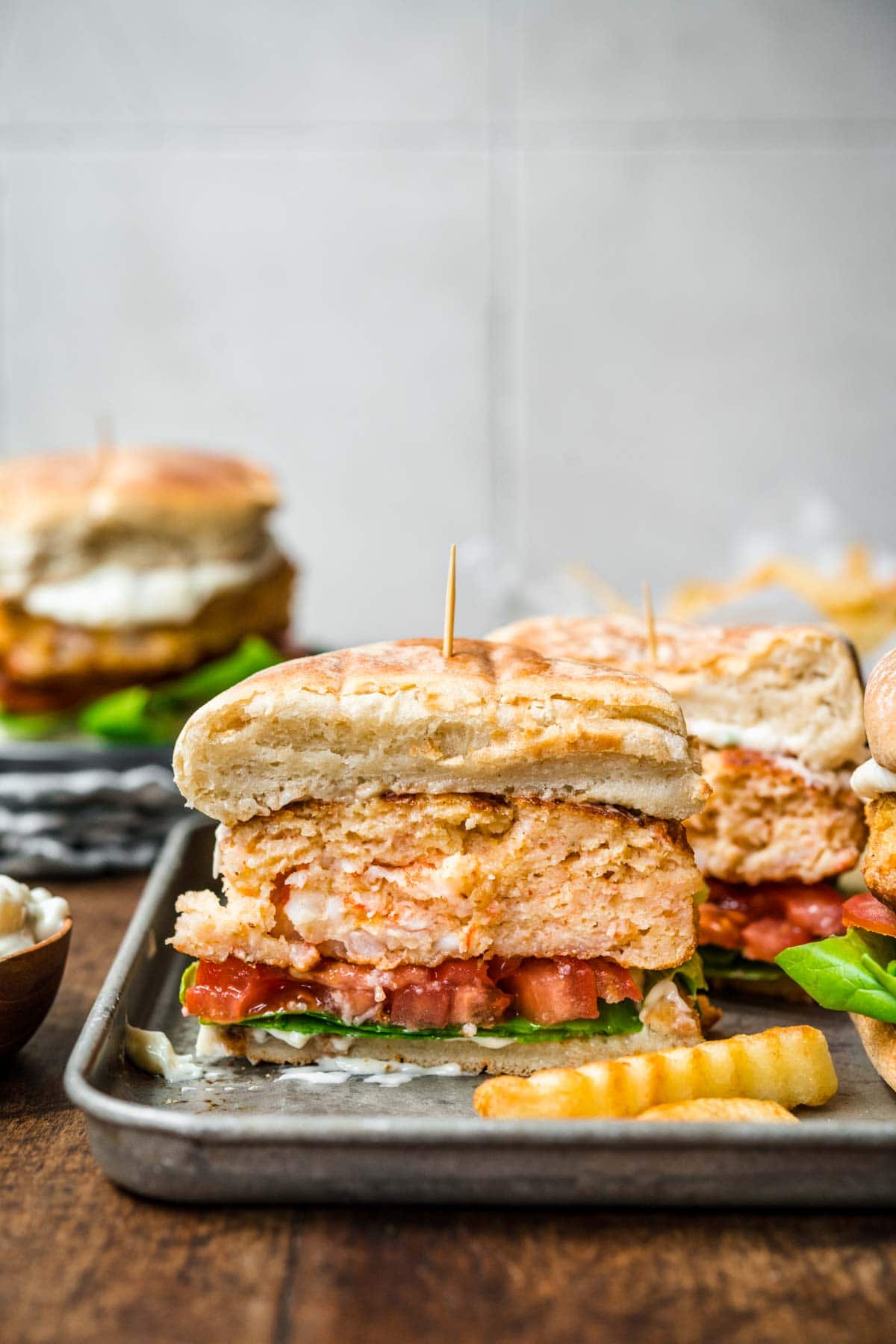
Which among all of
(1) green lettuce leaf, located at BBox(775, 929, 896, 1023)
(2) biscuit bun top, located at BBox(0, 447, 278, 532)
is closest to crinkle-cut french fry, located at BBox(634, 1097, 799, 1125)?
(1) green lettuce leaf, located at BBox(775, 929, 896, 1023)

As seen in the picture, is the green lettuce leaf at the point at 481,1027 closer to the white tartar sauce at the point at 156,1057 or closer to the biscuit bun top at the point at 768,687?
the white tartar sauce at the point at 156,1057

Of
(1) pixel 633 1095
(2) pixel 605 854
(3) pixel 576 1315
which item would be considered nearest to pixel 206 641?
(2) pixel 605 854

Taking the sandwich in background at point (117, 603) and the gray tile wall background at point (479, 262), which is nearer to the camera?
the sandwich in background at point (117, 603)

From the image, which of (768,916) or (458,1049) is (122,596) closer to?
(458,1049)

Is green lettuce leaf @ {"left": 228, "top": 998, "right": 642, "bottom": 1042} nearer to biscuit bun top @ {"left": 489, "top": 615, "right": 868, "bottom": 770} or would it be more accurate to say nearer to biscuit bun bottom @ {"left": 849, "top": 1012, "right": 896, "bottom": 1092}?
biscuit bun bottom @ {"left": 849, "top": 1012, "right": 896, "bottom": 1092}

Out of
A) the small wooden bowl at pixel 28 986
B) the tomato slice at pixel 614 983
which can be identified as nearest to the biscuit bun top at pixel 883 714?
the tomato slice at pixel 614 983

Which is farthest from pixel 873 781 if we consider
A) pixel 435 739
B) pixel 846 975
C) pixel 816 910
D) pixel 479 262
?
pixel 479 262

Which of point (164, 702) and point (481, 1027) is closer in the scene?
point (481, 1027)
